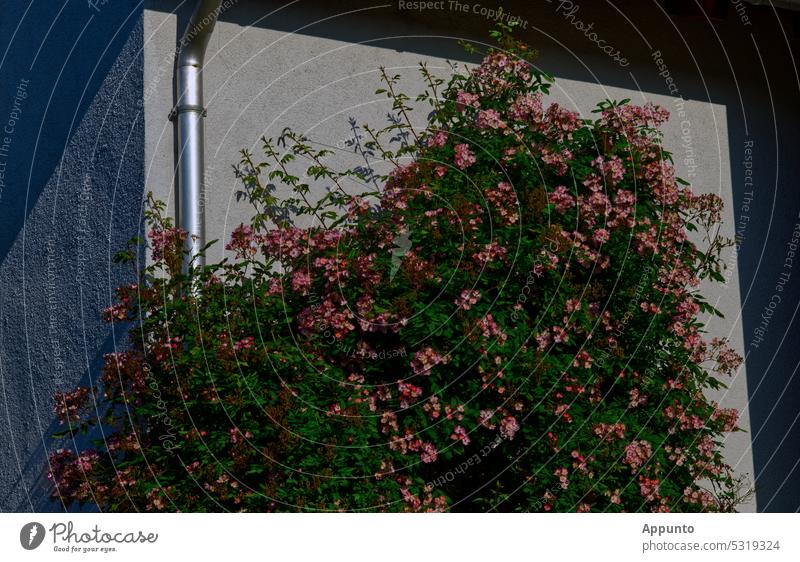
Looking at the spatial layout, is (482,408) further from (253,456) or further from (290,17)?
(290,17)

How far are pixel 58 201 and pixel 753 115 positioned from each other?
14.5 feet

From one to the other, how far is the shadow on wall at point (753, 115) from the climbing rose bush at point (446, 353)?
1302 millimetres

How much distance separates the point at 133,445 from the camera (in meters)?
4.62

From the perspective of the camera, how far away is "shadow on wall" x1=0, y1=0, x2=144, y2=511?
5918 mm

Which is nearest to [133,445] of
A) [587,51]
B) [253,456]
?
[253,456]

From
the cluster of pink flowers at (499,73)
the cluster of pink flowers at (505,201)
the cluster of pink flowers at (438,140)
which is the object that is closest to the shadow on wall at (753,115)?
the cluster of pink flowers at (499,73)

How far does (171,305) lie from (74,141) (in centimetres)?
223

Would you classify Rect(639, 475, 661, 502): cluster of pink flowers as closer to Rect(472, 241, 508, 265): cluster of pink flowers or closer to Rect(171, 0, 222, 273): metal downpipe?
Rect(472, 241, 508, 265): cluster of pink flowers

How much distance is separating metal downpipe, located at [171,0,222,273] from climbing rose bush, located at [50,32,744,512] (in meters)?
0.15

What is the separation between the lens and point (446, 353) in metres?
4.76

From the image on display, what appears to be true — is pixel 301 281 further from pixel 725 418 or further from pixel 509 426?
pixel 725 418

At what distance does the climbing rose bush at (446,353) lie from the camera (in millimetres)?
4586
